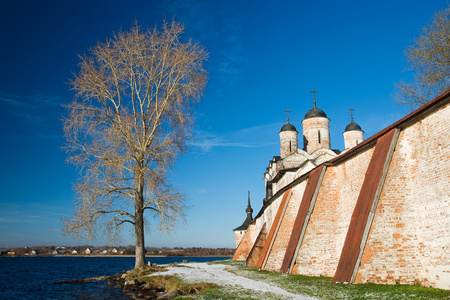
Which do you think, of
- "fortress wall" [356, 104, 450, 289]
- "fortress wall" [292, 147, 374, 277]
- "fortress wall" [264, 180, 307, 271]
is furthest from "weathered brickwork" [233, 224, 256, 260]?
"fortress wall" [356, 104, 450, 289]

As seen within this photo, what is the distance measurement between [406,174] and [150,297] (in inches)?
403

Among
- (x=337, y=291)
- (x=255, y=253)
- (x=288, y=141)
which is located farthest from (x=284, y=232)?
(x=288, y=141)

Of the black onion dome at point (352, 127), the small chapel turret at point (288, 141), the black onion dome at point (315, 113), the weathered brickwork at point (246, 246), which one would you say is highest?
the black onion dome at point (315, 113)

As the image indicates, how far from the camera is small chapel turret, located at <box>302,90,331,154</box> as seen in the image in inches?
1361

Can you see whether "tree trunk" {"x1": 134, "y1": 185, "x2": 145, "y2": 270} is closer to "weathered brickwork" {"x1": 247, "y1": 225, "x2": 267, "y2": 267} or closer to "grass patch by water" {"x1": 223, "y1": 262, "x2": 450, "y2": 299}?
"weathered brickwork" {"x1": 247, "y1": 225, "x2": 267, "y2": 267}

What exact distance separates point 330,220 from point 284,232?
4.02 metres

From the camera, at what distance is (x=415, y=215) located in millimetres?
9531

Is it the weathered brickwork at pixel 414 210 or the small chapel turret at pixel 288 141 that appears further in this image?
the small chapel turret at pixel 288 141

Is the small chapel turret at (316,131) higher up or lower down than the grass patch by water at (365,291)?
higher up

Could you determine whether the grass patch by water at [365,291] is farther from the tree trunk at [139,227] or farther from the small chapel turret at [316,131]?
the small chapel turret at [316,131]

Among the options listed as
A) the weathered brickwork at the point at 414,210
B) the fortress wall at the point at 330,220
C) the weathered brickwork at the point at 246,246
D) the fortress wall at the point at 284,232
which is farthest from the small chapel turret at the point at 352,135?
the weathered brickwork at the point at 414,210

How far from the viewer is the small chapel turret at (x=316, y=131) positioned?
34562 mm

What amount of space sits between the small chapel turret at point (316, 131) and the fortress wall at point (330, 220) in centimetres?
2066

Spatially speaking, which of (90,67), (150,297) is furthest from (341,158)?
(90,67)
